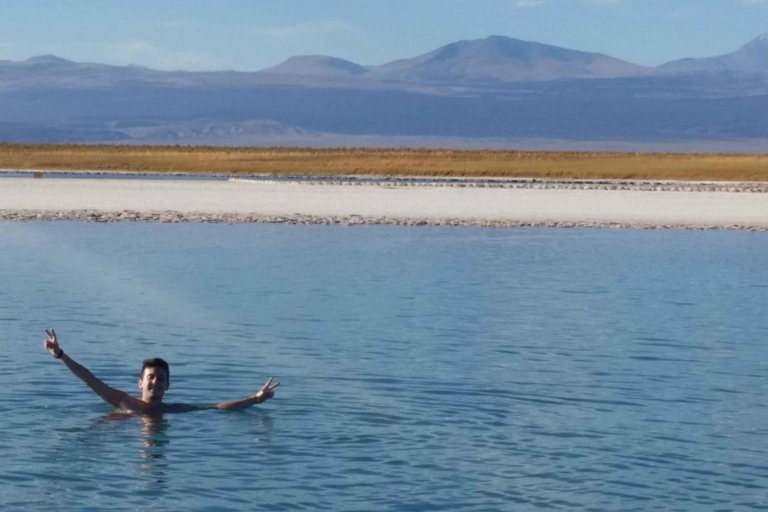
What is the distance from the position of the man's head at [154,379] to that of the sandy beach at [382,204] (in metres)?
23.5

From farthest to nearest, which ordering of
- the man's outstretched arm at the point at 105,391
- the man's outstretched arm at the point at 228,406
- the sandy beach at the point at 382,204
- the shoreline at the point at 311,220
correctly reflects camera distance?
the sandy beach at the point at 382,204 < the shoreline at the point at 311,220 < the man's outstretched arm at the point at 228,406 < the man's outstretched arm at the point at 105,391

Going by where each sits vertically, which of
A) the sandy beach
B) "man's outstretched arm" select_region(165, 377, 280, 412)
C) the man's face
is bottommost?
"man's outstretched arm" select_region(165, 377, 280, 412)

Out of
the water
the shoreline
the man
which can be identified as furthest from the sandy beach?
the man

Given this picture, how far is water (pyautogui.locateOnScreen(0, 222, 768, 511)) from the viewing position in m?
9.59

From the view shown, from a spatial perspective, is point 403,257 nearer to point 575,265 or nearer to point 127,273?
point 575,265

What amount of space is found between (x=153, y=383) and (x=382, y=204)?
30.0 m

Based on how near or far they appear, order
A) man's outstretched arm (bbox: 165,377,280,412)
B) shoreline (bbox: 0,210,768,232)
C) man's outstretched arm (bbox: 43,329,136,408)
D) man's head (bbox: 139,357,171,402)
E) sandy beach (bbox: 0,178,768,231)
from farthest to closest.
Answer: sandy beach (bbox: 0,178,768,231) < shoreline (bbox: 0,210,768,232) < man's outstretched arm (bbox: 165,377,280,412) < man's outstretched arm (bbox: 43,329,136,408) < man's head (bbox: 139,357,171,402)

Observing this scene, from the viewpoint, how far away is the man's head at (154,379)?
1092 cm

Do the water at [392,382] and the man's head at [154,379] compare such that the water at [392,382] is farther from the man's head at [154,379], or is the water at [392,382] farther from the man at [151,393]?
the man's head at [154,379]

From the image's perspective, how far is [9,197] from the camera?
4116cm

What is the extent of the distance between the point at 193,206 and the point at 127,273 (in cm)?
1710

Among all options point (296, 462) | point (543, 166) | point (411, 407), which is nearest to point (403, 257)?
point (411, 407)

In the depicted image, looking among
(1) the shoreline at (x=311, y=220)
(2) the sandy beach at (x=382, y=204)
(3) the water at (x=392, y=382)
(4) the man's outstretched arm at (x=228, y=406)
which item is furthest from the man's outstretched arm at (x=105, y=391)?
(2) the sandy beach at (x=382, y=204)

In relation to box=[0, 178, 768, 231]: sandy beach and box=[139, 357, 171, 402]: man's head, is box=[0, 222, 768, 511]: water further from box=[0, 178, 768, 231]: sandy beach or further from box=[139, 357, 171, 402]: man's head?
box=[0, 178, 768, 231]: sandy beach
